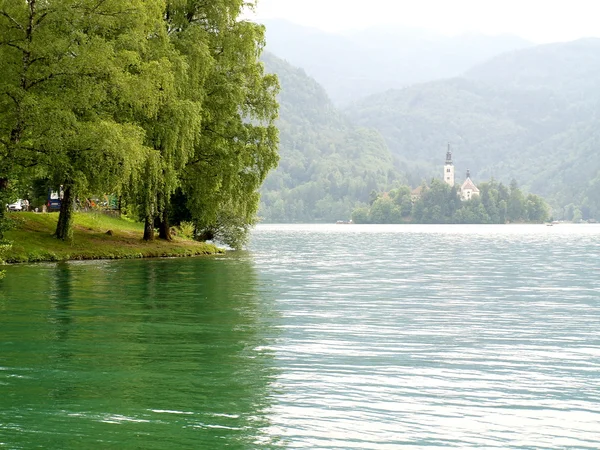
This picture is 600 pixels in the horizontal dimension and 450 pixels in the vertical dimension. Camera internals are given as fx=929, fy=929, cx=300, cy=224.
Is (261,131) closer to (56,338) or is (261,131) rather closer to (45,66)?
(45,66)

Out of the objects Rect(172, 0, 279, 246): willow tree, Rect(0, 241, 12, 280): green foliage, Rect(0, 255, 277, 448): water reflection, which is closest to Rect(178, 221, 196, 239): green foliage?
Rect(172, 0, 279, 246): willow tree

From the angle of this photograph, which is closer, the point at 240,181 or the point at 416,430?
the point at 416,430

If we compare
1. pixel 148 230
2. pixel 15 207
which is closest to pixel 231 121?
pixel 148 230

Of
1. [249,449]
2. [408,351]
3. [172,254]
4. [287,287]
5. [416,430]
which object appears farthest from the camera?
[172,254]

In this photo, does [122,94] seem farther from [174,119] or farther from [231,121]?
[231,121]

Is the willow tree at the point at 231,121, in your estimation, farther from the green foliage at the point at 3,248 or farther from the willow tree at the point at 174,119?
the green foliage at the point at 3,248

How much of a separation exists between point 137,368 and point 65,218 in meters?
32.3

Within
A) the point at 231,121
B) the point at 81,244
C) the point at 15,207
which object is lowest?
the point at 81,244

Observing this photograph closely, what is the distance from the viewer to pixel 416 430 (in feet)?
37.5

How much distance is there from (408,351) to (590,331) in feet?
18.5

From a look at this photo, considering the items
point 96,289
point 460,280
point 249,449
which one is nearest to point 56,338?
point 249,449

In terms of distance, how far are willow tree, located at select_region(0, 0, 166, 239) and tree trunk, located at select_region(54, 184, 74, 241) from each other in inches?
168

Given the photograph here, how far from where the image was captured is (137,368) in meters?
15.4

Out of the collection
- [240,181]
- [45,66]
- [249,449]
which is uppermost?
[45,66]
